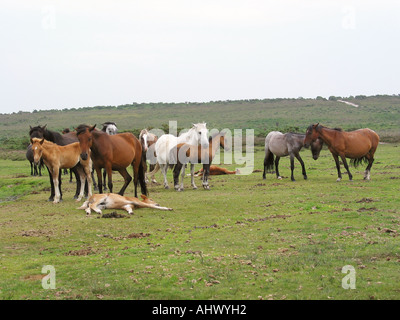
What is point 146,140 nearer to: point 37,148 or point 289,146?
point 37,148

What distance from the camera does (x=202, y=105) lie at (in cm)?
10612

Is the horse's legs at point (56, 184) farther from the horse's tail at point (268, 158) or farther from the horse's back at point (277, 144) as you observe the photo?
the horse's tail at point (268, 158)

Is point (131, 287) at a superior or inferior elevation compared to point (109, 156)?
inferior

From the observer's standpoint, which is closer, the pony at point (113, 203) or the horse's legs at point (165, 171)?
the pony at point (113, 203)

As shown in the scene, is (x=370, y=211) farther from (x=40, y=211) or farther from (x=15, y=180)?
(x=15, y=180)

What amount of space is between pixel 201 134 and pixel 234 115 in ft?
235

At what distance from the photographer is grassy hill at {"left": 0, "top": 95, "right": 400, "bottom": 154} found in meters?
72.6

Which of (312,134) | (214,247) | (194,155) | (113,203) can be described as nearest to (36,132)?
(113,203)

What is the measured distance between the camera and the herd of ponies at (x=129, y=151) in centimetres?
1252

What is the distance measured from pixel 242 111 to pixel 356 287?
8816 cm

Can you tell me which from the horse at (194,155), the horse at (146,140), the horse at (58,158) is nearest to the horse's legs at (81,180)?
the horse at (58,158)

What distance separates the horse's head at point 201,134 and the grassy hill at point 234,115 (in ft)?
157

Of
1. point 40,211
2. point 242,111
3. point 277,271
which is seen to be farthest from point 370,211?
point 242,111

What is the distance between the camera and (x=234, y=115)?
8731 cm
